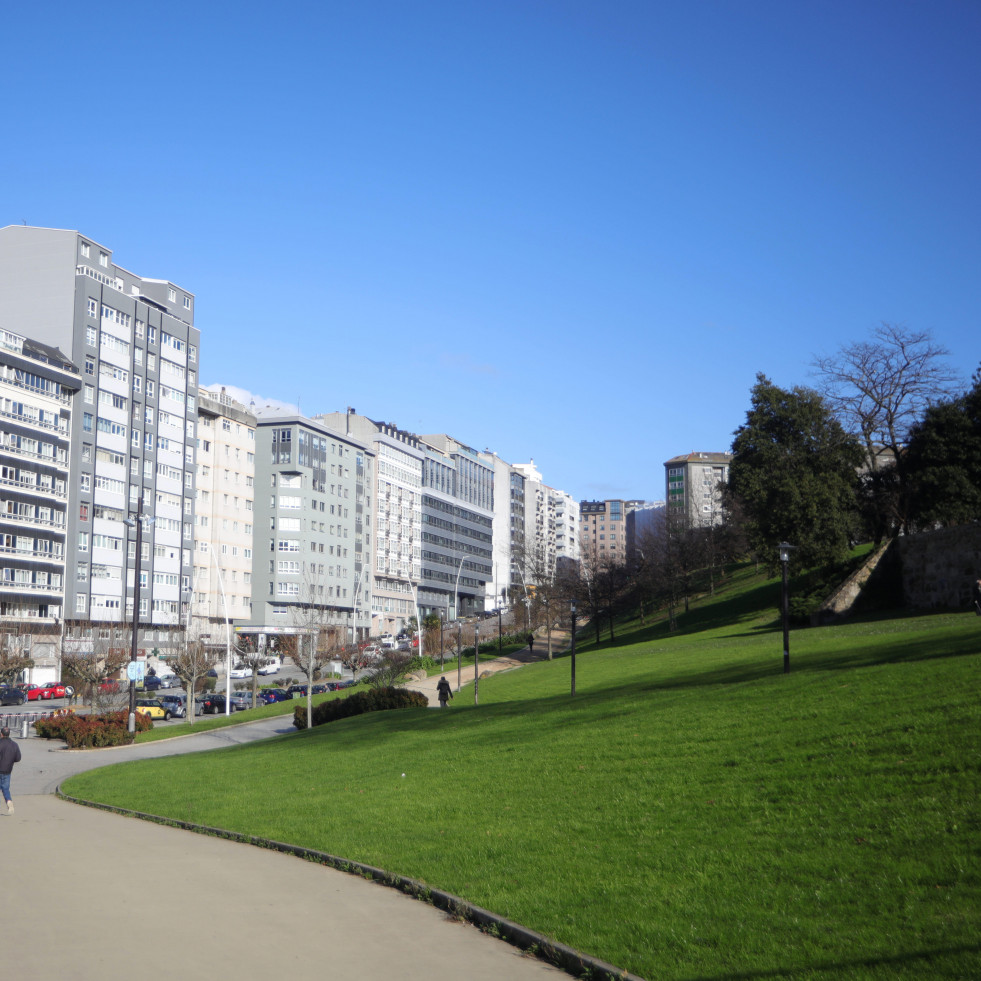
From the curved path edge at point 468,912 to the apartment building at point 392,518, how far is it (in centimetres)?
11226

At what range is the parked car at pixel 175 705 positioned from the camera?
57.4 m

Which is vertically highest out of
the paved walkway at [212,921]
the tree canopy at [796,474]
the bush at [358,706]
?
the tree canopy at [796,474]

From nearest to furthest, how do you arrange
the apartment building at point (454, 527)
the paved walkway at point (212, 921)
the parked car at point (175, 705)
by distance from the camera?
the paved walkway at point (212, 921), the parked car at point (175, 705), the apartment building at point (454, 527)

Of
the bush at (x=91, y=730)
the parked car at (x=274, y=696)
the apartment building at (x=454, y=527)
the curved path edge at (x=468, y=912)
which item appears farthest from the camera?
the apartment building at (x=454, y=527)

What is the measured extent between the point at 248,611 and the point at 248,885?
97.0 meters

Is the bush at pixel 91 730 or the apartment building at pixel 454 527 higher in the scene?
the apartment building at pixel 454 527

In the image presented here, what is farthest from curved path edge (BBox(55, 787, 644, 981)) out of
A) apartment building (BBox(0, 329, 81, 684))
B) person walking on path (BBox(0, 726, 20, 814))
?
apartment building (BBox(0, 329, 81, 684))

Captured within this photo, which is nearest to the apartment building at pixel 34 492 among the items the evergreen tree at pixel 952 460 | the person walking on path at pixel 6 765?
the person walking on path at pixel 6 765

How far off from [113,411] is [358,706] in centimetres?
5442

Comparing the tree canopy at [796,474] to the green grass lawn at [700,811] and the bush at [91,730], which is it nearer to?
the green grass lawn at [700,811]

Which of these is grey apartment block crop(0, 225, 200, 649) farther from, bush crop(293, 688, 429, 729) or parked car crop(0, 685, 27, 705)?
bush crop(293, 688, 429, 729)

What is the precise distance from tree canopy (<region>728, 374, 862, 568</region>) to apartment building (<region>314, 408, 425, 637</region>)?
→ 251 feet

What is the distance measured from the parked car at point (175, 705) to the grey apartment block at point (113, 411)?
2429 cm

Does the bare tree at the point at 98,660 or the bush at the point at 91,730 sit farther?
the bare tree at the point at 98,660
